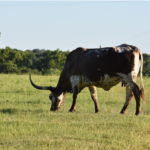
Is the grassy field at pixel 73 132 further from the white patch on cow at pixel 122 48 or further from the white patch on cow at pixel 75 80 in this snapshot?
the white patch on cow at pixel 122 48

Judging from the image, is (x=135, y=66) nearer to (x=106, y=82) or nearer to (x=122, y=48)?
(x=122, y=48)

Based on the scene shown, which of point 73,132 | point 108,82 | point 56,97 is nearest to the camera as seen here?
point 73,132

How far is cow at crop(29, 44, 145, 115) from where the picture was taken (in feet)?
27.3

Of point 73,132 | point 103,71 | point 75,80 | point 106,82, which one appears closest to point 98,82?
point 106,82

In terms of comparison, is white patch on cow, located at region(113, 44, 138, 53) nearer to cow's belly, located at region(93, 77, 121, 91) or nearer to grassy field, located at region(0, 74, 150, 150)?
cow's belly, located at region(93, 77, 121, 91)

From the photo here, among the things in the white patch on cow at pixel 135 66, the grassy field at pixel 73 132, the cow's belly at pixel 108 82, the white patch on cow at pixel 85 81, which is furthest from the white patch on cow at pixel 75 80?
the white patch on cow at pixel 135 66

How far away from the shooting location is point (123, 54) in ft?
27.5

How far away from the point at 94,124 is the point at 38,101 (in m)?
5.08

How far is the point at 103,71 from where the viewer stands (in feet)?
28.6

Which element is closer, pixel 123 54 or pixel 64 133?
pixel 64 133

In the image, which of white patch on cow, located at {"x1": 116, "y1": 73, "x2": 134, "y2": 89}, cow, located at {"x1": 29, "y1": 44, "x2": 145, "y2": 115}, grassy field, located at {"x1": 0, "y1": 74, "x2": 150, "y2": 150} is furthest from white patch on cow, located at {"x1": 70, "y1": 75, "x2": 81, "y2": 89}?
white patch on cow, located at {"x1": 116, "y1": 73, "x2": 134, "y2": 89}

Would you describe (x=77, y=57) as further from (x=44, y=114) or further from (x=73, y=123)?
(x=73, y=123)

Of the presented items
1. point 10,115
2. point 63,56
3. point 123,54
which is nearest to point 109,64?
point 123,54

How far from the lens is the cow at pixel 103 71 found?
8328mm
